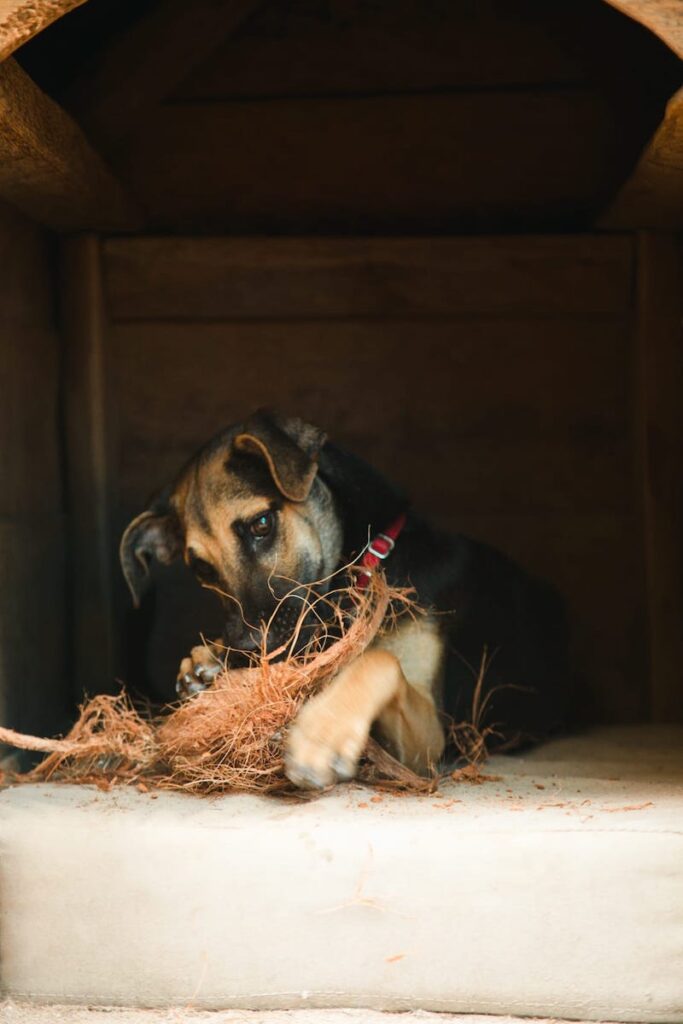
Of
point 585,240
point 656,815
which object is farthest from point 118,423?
point 656,815

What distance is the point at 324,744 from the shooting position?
281cm

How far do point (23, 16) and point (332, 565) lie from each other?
186 cm

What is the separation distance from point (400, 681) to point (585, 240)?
2329 mm

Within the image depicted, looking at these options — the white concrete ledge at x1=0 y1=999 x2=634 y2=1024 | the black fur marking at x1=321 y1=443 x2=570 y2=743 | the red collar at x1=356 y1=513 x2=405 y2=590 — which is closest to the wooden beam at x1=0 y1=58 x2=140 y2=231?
the black fur marking at x1=321 y1=443 x2=570 y2=743

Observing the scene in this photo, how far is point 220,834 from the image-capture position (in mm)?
2566

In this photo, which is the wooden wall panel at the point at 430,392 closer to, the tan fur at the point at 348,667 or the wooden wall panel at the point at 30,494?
the wooden wall panel at the point at 30,494

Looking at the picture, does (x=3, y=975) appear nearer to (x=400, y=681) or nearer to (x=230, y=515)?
(x=400, y=681)

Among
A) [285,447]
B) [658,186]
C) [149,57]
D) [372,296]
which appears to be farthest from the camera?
[372,296]

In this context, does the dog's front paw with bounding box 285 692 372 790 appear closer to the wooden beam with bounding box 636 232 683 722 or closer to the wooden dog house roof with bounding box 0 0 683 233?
the wooden beam with bounding box 636 232 683 722

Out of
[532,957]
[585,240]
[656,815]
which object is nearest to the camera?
[532,957]

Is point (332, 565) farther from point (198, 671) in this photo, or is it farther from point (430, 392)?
point (430, 392)

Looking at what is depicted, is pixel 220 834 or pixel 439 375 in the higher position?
pixel 439 375

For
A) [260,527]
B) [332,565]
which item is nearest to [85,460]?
[260,527]

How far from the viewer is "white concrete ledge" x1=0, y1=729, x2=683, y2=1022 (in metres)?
2.46
